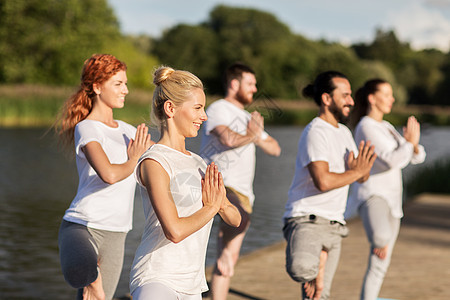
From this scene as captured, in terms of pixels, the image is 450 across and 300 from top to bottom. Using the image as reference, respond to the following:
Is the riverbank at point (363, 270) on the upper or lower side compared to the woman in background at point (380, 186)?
lower

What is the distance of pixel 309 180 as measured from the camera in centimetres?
429

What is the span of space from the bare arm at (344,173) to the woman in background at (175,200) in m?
1.25

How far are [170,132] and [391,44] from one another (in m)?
130

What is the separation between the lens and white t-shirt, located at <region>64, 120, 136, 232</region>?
3.85 m

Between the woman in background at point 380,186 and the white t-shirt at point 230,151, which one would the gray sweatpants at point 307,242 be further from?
the white t-shirt at point 230,151

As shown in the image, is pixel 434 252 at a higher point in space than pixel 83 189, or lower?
lower

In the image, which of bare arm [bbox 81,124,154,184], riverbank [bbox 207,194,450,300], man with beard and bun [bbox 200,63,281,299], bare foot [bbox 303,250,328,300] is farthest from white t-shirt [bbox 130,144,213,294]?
riverbank [bbox 207,194,450,300]

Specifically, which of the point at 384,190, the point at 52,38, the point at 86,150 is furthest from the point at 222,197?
the point at 52,38

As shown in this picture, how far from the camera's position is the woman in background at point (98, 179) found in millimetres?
3701

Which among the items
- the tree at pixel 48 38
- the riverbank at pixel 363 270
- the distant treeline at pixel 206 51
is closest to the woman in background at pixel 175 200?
the distant treeline at pixel 206 51

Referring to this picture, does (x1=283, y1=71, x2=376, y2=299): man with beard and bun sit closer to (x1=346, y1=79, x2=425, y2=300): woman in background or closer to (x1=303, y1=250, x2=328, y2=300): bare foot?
(x1=303, y1=250, x2=328, y2=300): bare foot

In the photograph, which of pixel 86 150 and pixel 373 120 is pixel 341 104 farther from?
pixel 86 150

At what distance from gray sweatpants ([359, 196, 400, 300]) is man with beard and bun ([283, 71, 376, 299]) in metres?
0.59

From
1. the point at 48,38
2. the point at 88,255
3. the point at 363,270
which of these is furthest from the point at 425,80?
the point at 88,255
